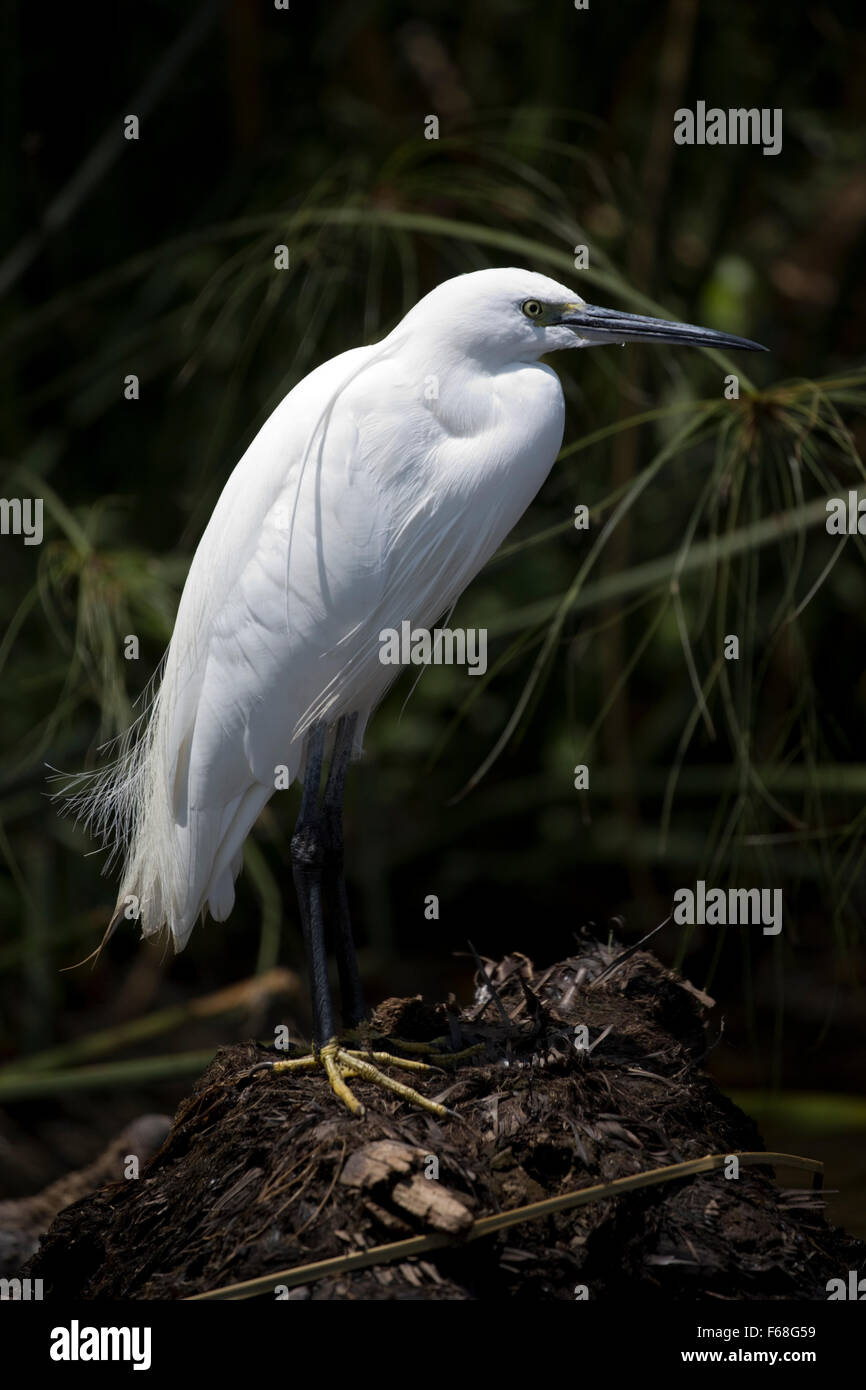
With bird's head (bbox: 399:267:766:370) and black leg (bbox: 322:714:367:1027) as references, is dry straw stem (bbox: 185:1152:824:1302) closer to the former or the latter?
black leg (bbox: 322:714:367:1027)

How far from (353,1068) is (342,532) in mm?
798

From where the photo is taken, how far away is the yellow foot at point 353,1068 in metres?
1.96

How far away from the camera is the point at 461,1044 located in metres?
2.19

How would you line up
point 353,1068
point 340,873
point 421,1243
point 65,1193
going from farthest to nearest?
point 65,1193 < point 340,873 < point 353,1068 < point 421,1243

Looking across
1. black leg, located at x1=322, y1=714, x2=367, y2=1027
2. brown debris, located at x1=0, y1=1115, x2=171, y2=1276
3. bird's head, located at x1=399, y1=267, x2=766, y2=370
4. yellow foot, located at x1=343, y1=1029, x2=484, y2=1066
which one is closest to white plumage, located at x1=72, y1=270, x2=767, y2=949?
bird's head, located at x1=399, y1=267, x2=766, y2=370

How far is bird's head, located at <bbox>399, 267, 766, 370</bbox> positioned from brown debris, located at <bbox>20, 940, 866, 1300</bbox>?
960 mm

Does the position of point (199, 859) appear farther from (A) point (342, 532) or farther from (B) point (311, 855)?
(A) point (342, 532)

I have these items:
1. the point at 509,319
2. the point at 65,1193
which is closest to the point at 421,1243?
the point at 509,319

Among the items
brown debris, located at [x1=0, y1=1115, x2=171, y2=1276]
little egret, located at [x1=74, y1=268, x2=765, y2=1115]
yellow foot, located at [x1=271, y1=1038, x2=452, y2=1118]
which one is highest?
little egret, located at [x1=74, y1=268, x2=765, y2=1115]

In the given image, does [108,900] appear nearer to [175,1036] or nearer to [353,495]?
[175,1036]

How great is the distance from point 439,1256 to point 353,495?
1.10m

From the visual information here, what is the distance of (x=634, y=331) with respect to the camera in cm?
225

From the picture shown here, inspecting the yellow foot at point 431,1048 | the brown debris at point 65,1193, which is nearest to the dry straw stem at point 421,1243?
the yellow foot at point 431,1048

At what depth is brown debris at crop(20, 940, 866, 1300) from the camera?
1766mm
